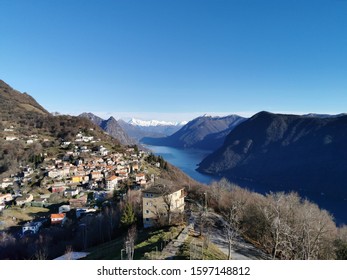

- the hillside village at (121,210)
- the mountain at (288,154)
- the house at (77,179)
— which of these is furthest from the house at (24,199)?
the mountain at (288,154)

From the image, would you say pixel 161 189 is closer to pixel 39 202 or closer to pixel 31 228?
pixel 31 228

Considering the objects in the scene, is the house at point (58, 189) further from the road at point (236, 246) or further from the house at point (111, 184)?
the road at point (236, 246)

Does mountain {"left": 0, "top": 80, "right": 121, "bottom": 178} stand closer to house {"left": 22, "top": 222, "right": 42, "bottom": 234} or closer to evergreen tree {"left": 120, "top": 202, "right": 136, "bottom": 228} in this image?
house {"left": 22, "top": 222, "right": 42, "bottom": 234}

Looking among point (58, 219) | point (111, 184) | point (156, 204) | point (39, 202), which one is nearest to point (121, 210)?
point (156, 204)

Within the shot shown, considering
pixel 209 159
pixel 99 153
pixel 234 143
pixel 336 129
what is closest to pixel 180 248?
pixel 99 153

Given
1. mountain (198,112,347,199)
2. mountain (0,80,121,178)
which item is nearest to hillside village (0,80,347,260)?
mountain (0,80,121,178)
